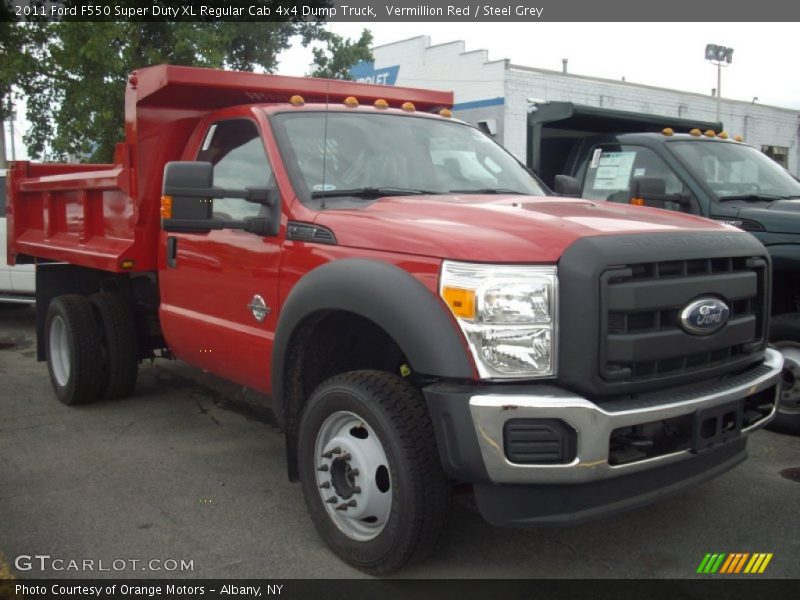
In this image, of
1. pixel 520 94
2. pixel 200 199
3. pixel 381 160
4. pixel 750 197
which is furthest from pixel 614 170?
pixel 520 94

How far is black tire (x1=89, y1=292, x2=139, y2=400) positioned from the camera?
229 inches

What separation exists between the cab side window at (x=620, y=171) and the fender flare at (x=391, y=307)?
10.9 feet

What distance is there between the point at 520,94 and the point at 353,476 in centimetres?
2282

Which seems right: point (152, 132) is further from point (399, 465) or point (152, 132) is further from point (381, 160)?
point (399, 465)

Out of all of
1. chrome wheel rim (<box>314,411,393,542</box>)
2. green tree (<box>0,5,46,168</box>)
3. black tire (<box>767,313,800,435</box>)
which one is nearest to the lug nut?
chrome wheel rim (<box>314,411,393,542</box>)

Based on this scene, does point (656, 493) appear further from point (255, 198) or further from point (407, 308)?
point (255, 198)

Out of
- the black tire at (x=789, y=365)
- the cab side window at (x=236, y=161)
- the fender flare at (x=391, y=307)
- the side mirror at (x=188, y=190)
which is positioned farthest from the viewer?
the black tire at (x=789, y=365)

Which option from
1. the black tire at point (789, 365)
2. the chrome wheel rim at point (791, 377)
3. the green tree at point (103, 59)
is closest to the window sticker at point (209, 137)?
the black tire at point (789, 365)

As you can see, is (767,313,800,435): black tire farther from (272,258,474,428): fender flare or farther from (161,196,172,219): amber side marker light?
(161,196,172,219): amber side marker light

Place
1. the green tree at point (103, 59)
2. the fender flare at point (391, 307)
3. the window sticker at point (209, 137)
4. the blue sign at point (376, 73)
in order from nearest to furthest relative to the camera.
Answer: the fender flare at point (391, 307), the window sticker at point (209, 137), the green tree at point (103, 59), the blue sign at point (376, 73)

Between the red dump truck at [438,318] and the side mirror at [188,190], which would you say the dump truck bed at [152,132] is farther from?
the side mirror at [188,190]

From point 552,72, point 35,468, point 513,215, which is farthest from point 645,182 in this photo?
point 552,72

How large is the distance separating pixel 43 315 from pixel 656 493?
5.09 metres

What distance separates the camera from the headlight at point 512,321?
2830 mm
